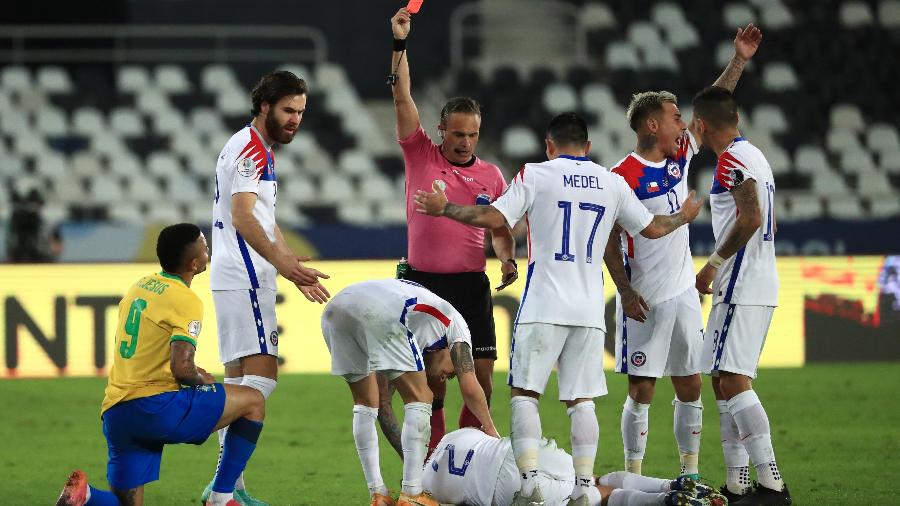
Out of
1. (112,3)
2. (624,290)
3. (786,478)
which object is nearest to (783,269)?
(786,478)

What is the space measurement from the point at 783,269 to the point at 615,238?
6.86m

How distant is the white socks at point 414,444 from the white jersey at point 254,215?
0.95m

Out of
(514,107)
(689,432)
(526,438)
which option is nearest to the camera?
(526,438)

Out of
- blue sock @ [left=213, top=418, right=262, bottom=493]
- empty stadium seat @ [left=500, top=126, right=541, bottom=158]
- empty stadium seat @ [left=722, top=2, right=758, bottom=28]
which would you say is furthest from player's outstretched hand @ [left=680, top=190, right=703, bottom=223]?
empty stadium seat @ [left=722, top=2, right=758, bottom=28]

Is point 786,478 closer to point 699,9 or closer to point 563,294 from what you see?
point 563,294

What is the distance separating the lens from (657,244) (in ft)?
23.2

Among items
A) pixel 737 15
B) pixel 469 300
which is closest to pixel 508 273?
pixel 469 300

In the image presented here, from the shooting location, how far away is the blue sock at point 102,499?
5.64 metres

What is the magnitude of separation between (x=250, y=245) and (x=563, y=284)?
1.49 m

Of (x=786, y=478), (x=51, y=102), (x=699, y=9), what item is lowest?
(x=786, y=478)

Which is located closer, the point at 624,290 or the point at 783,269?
the point at 624,290

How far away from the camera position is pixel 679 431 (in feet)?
23.2

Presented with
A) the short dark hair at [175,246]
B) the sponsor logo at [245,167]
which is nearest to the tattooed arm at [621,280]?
the sponsor logo at [245,167]

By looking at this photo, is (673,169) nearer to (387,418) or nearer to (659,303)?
(659,303)
